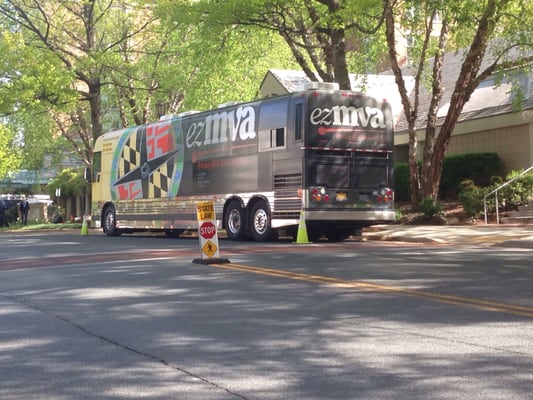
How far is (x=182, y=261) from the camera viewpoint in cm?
1380

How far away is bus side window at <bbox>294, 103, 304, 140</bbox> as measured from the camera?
18.6 m

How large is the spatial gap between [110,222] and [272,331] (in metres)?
21.2

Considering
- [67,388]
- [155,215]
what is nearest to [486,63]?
[155,215]

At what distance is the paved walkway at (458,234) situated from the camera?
17.6m

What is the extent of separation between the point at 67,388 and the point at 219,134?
16650mm

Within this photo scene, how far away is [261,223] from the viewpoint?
1988cm

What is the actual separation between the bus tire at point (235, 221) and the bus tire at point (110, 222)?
7.10 m

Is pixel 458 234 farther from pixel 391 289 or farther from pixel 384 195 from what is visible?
pixel 391 289

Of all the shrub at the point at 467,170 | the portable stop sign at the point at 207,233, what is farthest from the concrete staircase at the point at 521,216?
the portable stop sign at the point at 207,233

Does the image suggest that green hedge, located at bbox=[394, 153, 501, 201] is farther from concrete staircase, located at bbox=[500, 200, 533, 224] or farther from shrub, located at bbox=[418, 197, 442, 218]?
shrub, located at bbox=[418, 197, 442, 218]

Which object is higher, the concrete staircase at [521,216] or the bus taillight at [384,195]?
the bus taillight at [384,195]

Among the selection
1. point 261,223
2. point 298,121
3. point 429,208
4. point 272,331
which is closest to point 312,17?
point 298,121

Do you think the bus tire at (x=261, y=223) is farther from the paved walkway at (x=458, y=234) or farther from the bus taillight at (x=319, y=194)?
the paved walkway at (x=458, y=234)

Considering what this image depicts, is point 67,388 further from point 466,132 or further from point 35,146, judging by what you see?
point 35,146
